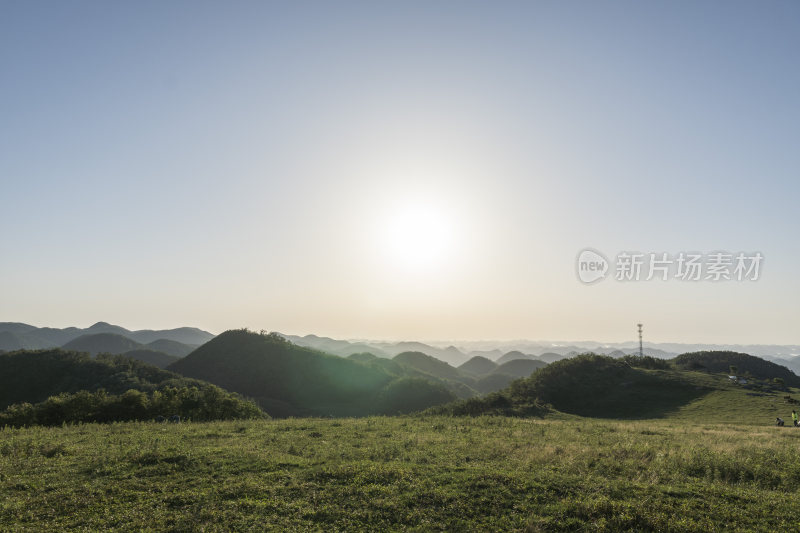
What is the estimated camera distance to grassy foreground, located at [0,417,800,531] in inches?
467

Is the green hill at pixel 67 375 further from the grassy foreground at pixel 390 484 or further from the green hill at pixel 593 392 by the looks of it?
the grassy foreground at pixel 390 484

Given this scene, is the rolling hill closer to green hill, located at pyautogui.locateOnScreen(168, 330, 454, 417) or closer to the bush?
the bush

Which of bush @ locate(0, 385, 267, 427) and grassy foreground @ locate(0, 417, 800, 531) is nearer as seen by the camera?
grassy foreground @ locate(0, 417, 800, 531)

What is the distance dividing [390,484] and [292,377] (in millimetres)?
116521

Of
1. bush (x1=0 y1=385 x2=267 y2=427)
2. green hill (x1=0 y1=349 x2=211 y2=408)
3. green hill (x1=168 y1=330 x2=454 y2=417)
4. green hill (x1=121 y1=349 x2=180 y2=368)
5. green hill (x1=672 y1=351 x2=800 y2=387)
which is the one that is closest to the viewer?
bush (x1=0 y1=385 x2=267 y2=427)

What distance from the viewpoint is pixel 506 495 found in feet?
44.6

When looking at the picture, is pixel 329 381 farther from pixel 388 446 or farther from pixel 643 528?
pixel 643 528

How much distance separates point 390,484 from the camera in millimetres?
14742

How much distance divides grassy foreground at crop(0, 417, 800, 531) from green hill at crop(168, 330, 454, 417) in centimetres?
8202

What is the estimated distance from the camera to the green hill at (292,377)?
357ft

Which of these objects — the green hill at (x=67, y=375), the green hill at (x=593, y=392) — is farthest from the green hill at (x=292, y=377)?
the green hill at (x=593, y=392)

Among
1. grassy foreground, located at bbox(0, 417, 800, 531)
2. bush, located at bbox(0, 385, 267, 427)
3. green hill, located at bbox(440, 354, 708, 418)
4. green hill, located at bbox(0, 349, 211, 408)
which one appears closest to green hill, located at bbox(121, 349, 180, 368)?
green hill, located at bbox(0, 349, 211, 408)

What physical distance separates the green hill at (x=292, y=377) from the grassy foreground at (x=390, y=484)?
82020 millimetres

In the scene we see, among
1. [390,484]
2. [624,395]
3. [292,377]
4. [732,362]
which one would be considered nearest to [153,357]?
[292,377]
